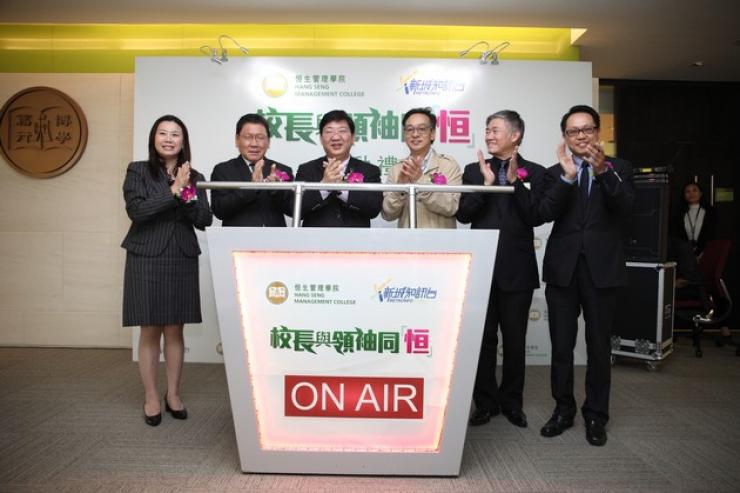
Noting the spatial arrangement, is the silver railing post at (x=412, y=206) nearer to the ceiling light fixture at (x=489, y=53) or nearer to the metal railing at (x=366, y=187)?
the metal railing at (x=366, y=187)

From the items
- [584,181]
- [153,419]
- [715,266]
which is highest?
[584,181]

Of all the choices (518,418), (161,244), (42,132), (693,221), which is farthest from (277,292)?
(693,221)

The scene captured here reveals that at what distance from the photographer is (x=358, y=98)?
4379 mm

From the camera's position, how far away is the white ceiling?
4.04m

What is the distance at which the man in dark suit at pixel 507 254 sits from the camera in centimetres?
288

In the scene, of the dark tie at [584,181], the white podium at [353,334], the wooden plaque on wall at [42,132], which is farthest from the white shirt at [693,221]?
the wooden plaque on wall at [42,132]

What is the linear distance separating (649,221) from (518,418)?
223 centimetres

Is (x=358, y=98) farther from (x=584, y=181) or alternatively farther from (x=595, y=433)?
(x=595, y=433)

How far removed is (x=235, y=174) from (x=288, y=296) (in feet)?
3.94

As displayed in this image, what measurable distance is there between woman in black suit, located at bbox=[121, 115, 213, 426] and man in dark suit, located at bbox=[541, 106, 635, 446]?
188cm

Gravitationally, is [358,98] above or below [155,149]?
above

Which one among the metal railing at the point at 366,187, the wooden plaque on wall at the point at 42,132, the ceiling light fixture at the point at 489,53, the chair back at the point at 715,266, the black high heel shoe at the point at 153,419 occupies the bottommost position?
the black high heel shoe at the point at 153,419

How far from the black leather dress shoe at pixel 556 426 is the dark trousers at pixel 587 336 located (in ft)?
0.10

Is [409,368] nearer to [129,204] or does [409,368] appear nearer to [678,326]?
[129,204]
